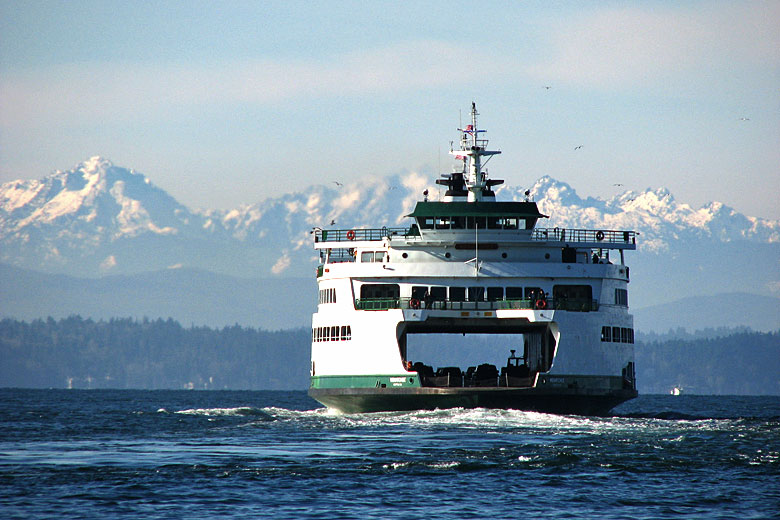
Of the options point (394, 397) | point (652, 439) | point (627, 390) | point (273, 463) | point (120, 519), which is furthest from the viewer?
point (627, 390)

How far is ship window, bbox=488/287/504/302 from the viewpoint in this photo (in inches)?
2244

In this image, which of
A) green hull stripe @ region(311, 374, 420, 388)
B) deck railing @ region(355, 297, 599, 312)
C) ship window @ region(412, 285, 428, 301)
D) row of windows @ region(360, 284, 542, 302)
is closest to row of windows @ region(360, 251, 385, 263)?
row of windows @ region(360, 284, 542, 302)

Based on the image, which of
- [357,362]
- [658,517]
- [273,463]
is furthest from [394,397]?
[658,517]

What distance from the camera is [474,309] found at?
185ft

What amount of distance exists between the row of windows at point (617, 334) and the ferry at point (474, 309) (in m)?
0.05

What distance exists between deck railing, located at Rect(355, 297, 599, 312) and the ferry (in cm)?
4

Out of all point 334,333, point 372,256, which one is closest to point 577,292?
point 372,256

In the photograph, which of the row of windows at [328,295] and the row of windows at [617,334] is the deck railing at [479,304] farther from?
the row of windows at [328,295]

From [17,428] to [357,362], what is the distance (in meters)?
15.5

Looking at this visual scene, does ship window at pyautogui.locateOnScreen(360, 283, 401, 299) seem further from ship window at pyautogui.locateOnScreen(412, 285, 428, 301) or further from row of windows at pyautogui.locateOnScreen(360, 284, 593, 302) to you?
ship window at pyautogui.locateOnScreen(412, 285, 428, 301)

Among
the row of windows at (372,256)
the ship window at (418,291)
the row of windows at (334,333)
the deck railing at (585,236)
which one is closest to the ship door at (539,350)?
the deck railing at (585,236)

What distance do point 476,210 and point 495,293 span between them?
4.57 m

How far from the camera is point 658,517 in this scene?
1228 inches

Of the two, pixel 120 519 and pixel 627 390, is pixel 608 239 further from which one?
pixel 120 519
